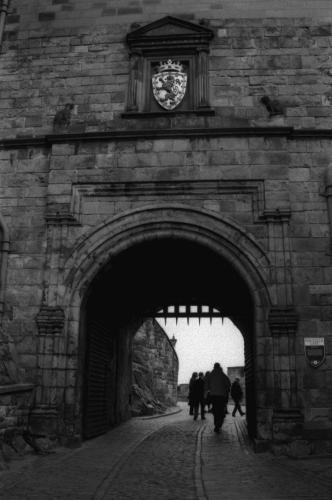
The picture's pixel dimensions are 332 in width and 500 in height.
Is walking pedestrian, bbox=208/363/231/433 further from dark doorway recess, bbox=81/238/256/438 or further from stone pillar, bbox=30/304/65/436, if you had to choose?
stone pillar, bbox=30/304/65/436

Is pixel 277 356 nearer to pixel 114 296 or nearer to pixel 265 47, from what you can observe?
pixel 114 296

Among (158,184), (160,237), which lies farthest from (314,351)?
(158,184)

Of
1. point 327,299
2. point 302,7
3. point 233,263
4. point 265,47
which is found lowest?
point 327,299

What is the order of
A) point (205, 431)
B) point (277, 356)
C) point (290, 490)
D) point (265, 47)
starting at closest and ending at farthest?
point (290, 490)
point (277, 356)
point (265, 47)
point (205, 431)

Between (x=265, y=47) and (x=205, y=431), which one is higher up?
(x=265, y=47)

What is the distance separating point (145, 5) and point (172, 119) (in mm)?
2462

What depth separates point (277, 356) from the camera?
7.67 meters

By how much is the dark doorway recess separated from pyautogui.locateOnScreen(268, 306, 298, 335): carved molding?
0.62 metres

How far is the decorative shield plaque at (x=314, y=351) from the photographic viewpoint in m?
7.61

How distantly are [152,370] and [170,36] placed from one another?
11.4m

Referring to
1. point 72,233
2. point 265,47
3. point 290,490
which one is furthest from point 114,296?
point 290,490

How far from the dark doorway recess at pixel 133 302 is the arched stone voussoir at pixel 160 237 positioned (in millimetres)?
183

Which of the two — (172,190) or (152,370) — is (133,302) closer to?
(172,190)

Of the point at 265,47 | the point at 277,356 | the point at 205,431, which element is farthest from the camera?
the point at 205,431
